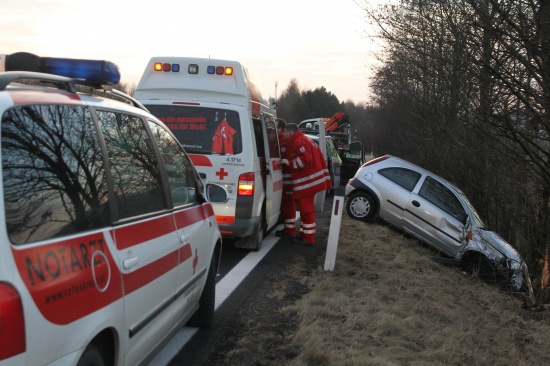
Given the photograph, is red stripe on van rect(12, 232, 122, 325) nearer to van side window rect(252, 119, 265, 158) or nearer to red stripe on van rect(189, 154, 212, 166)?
red stripe on van rect(189, 154, 212, 166)

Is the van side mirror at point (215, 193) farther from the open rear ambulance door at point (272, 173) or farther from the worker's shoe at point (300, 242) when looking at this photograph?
the worker's shoe at point (300, 242)

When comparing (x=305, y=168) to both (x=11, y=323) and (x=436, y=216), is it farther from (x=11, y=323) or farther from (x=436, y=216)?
(x=11, y=323)

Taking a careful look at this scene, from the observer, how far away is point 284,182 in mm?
9633

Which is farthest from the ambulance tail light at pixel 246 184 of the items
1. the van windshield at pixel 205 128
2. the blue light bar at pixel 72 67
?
the blue light bar at pixel 72 67

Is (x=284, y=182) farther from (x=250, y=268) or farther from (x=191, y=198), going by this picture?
(x=191, y=198)

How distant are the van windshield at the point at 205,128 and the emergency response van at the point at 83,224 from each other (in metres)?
3.48

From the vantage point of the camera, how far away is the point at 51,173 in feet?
7.68

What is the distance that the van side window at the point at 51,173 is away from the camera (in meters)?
2.07

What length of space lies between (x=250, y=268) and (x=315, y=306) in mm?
1922

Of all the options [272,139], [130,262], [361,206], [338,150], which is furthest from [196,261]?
[338,150]

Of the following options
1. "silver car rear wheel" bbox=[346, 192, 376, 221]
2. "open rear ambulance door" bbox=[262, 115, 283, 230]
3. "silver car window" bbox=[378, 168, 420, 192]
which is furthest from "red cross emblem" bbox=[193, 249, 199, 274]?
"silver car rear wheel" bbox=[346, 192, 376, 221]

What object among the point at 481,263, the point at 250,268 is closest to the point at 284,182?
the point at 250,268

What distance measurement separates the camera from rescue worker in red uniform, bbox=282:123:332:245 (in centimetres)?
882

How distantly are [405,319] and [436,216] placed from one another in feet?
18.9
